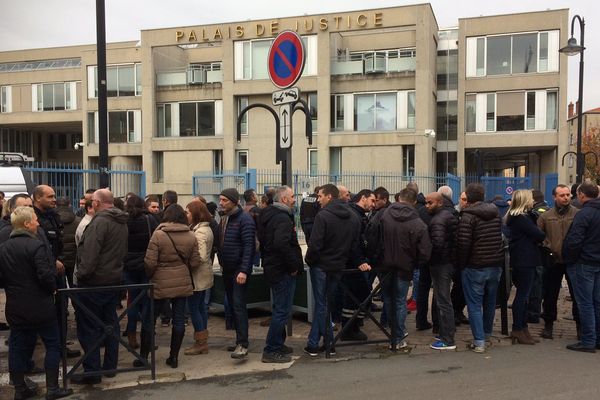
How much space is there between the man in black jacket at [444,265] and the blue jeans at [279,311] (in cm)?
168

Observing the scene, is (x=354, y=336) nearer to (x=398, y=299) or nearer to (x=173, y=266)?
(x=398, y=299)

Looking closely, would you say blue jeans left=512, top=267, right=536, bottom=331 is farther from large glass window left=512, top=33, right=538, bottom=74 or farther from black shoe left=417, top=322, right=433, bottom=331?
large glass window left=512, top=33, right=538, bottom=74

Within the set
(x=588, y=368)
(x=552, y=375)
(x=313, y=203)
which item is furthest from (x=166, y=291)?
(x=588, y=368)

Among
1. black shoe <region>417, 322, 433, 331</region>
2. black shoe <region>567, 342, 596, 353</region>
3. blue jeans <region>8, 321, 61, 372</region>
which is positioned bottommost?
black shoe <region>417, 322, 433, 331</region>

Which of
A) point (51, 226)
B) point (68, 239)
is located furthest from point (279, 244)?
point (68, 239)

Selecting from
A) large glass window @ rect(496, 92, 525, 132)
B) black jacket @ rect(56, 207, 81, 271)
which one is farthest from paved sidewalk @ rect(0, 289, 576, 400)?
large glass window @ rect(496, 92, 525, 132)

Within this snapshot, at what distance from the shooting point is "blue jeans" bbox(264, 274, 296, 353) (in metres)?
5.79

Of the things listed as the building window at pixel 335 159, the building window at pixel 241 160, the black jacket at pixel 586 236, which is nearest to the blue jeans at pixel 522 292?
the black jacket at pixel 586 236

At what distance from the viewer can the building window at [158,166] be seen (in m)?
31.7

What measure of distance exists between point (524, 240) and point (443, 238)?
105 centimetres

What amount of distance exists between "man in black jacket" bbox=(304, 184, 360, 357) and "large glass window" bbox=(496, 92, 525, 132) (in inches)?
962

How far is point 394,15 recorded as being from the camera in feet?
90.1

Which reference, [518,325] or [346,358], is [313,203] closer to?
[346,358]

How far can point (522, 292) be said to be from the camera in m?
6.47
